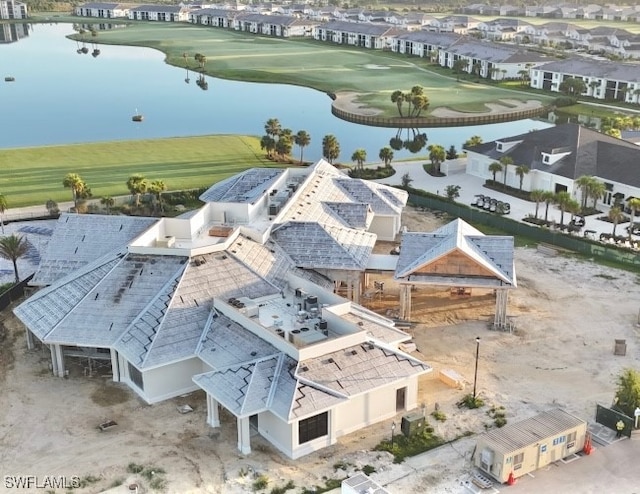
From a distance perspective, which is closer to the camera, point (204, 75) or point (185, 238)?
point (185, 238)

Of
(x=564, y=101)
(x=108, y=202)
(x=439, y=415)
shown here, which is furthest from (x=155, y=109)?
(x=439, y=415)

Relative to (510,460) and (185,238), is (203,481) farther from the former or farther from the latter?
(185,238)

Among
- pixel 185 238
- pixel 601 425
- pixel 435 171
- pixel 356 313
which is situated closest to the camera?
pixel 601 425

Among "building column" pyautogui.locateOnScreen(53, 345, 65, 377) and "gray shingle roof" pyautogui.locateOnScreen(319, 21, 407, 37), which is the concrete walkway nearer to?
"building column" pyautogui.locateOnScreen(53, 345, 65, 377)

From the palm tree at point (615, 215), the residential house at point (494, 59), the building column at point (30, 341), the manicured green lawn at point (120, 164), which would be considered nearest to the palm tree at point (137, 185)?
the manicured green lawn at point (120, 164)

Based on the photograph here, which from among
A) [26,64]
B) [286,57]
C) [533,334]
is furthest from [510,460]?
[26,64]

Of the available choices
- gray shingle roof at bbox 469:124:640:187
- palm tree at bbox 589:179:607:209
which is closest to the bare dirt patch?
gray shingle roof at bbox 469:124:640:187

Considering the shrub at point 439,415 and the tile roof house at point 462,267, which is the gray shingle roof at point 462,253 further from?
the shrub at point 439,415
